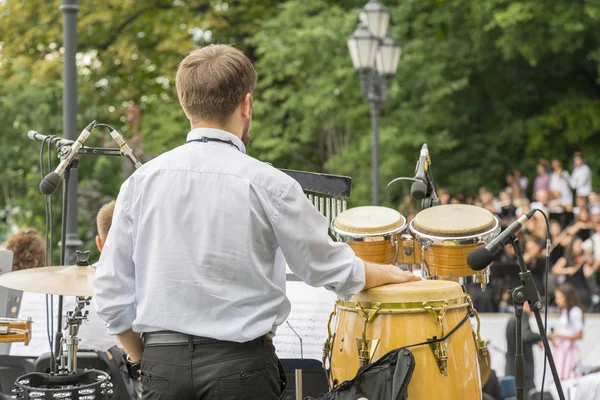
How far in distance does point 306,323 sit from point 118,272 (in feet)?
5.66

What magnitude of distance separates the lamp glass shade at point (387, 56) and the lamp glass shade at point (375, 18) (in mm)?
777

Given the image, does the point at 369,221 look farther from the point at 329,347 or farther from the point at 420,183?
the point at 329,347

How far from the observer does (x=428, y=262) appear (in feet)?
13.7

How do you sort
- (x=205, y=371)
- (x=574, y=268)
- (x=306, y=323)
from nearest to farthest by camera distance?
(x=205, y=371)
(x=306, y=323)
(x=574, y=268)

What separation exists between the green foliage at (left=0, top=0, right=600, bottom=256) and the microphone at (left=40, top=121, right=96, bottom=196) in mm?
12101

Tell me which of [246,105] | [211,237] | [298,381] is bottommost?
[298,381]

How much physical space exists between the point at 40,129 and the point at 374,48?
22.5 feet

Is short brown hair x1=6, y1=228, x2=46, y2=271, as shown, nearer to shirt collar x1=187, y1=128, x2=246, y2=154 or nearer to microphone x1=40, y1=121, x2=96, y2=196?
microphone x1=40, y1=121, x2=96, y2=196

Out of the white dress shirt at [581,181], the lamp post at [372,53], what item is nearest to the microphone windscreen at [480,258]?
the lamp post at [372,53]

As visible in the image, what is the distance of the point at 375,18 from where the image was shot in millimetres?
12617

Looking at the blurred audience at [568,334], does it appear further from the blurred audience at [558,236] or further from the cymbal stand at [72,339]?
the cymbal stand at [72,339]

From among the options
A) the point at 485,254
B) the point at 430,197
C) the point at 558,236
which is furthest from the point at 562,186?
the point at 485,254

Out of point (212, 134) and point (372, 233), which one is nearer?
point (212, 134)

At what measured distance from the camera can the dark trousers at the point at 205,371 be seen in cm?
277
